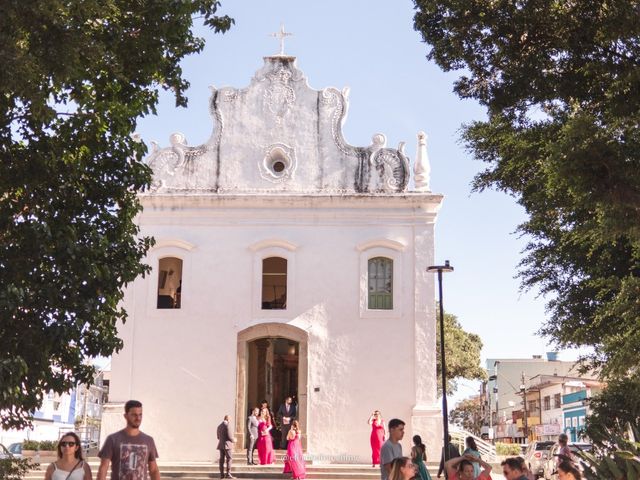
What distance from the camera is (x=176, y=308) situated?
2444cm

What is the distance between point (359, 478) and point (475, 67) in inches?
443

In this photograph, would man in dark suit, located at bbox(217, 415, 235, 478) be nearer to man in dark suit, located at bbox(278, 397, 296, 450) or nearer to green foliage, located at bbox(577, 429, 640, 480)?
man in dark suit, located at bbox(278, 397, 296, 450)

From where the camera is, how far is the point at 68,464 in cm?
799

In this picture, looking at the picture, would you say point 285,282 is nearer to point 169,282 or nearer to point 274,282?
point 274,282

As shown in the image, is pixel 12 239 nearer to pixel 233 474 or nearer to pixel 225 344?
pixel 233 474

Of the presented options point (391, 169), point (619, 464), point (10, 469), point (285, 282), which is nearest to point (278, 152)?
point (391, 169)

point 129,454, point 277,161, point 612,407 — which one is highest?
point 277,161

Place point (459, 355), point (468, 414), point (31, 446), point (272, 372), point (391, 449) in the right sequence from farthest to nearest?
point (468, 414) → point (459, 355) → point (272, 372) → point (31, 446) → point (391, 449)

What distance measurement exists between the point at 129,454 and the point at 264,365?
18.8 m

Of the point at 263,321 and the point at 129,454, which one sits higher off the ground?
the point at 263,321

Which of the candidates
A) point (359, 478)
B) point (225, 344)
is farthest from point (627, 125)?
point (225, 344)

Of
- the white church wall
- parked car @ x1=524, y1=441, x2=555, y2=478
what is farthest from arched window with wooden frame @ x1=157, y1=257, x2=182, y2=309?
parked car @ x1=524, y1=441, x2=555, y2=478

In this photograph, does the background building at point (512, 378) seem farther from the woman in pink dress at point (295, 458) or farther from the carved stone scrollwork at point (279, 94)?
the woman in pink dress at point (295, 458)

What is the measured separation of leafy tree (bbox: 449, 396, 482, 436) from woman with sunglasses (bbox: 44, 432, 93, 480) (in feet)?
282
